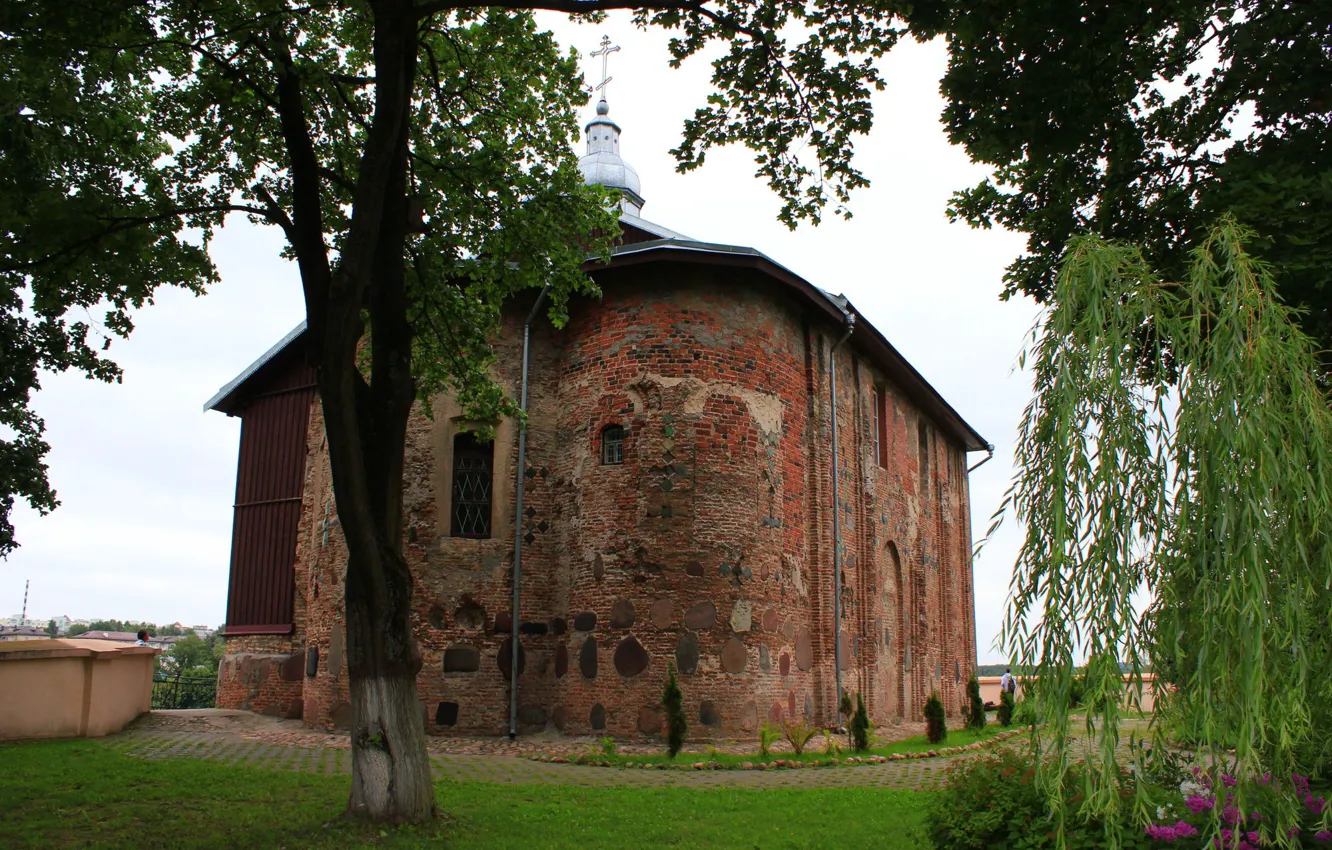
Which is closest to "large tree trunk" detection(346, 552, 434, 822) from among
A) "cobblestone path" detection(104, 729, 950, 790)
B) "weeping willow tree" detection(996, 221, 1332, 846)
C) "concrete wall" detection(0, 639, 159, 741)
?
"cobblestone path" detection(104, 729, 950, 790)

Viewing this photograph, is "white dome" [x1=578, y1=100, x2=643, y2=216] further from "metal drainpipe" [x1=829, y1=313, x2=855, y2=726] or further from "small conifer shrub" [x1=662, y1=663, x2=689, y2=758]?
"small conifer shrub" [x1=662, y1=663, x2=689, y2=758]

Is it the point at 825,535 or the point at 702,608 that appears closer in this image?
the point at 702,608

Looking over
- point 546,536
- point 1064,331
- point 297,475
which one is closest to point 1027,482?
point 1064,331

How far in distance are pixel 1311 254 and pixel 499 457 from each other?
1115 cm

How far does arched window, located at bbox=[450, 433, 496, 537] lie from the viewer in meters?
15.8

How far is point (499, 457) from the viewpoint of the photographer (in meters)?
15.9

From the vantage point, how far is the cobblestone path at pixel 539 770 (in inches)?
436

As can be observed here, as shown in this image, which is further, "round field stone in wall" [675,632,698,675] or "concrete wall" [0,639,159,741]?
"round field stone in wall" [675,632,698,675]

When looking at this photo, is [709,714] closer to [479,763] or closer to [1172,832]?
[479,763]

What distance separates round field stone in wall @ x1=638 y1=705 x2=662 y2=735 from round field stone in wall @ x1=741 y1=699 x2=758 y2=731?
45.0 inches

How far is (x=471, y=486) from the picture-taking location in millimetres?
15930

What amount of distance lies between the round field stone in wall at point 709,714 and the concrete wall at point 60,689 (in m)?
8.57

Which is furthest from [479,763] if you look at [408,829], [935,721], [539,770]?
[935,721]

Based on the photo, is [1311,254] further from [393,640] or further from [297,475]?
[297,475]
